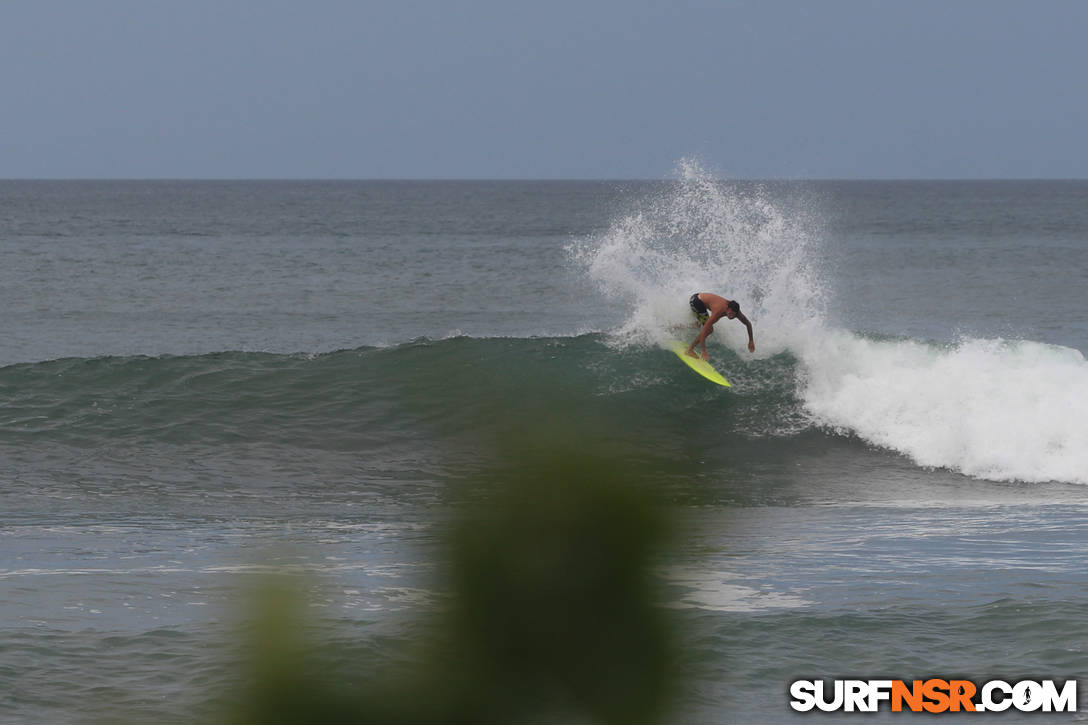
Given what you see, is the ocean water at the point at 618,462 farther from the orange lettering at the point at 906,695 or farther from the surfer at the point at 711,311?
the surfer at the point at 711,311

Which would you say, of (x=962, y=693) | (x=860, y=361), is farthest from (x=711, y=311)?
(x=962, y=693)

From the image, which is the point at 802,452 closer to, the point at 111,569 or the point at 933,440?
the point at 933,440

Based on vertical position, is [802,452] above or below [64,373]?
below

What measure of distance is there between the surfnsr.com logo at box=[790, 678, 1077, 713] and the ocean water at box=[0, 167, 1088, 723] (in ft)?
0.33

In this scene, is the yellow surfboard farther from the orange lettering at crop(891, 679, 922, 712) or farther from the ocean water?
the orange lettering at crop(891, 679, 922, 712)

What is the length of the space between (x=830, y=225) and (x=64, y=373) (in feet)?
272

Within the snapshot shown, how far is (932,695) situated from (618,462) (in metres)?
6.64

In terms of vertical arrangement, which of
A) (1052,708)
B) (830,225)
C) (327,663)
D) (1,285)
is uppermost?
(830,225)

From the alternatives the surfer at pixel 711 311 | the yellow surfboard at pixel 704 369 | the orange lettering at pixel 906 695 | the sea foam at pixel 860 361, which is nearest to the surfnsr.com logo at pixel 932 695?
the orange lettering at pixel 906 695

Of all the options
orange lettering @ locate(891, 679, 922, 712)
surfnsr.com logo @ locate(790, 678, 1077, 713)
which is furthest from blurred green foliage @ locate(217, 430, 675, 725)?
orange lettering @ locate(891, 679, 922, 712)

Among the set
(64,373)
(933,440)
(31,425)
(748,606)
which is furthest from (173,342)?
(748,606)

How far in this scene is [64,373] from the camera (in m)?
20.9

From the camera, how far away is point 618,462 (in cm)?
142

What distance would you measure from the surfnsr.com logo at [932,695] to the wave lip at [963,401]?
903 cm
